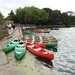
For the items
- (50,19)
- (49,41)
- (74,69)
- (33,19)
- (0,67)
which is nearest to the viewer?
(0,67)

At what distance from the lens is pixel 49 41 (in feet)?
108

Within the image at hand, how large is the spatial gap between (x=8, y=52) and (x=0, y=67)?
9.42 metres

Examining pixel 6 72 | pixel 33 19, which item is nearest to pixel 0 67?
pixel 6 72

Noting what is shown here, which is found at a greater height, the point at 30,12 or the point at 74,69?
the point at 30,12

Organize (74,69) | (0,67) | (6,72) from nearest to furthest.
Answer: (6,72) → (0,67) → (74,69)

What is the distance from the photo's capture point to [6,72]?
13.4 metres

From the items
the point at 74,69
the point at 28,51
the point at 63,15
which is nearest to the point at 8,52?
the point at 28,51

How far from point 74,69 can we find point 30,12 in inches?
4016

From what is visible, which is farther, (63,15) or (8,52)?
(63,15)

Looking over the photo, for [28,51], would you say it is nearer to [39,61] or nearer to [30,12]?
[39,61]

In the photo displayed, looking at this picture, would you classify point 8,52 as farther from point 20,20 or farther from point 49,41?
point 20,20

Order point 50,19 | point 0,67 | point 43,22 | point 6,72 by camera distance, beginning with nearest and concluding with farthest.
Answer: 1. point 6,72
2. point 0,67
3. point 43,22
4. point 50,19

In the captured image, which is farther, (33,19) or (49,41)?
(33,19)

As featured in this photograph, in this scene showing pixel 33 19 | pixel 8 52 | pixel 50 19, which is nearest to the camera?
pixel 8 52
